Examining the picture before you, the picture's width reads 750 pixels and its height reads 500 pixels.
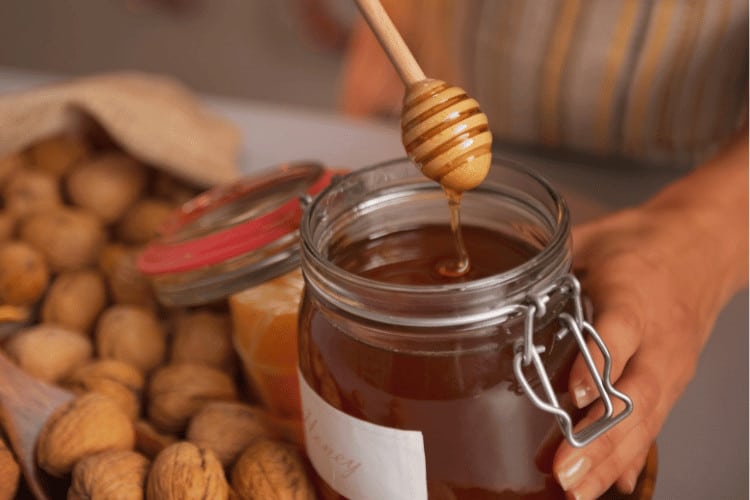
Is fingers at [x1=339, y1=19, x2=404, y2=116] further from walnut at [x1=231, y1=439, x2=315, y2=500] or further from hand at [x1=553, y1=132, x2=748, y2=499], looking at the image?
walnut at [x1=231, y1=439, x2=315, y2=500]

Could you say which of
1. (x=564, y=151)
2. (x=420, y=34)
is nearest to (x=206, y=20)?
(x=420, y=34)

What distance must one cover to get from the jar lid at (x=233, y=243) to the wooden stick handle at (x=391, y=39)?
99 mm

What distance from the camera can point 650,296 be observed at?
0.40m

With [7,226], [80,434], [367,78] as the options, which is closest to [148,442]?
[80,434]

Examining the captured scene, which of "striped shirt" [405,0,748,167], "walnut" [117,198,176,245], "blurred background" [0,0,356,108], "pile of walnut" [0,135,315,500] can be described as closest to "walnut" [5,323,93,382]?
"pile of walnut" [0,135,315,500]

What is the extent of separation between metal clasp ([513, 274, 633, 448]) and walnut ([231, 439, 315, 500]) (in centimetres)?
12

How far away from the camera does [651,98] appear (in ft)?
2.18

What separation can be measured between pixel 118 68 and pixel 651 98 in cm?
145

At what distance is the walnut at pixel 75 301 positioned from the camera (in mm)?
539

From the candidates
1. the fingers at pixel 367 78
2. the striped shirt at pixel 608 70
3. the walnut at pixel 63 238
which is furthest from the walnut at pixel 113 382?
the fingers at pixel 367 78

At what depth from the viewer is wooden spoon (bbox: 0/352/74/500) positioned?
42 centimetres

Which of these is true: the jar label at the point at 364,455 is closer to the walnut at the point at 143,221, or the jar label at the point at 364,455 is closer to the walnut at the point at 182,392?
the walnut at the point at 182,392

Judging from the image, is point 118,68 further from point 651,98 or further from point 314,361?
point 314,361

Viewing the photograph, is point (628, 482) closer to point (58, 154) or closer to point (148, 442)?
point (148, 442)
